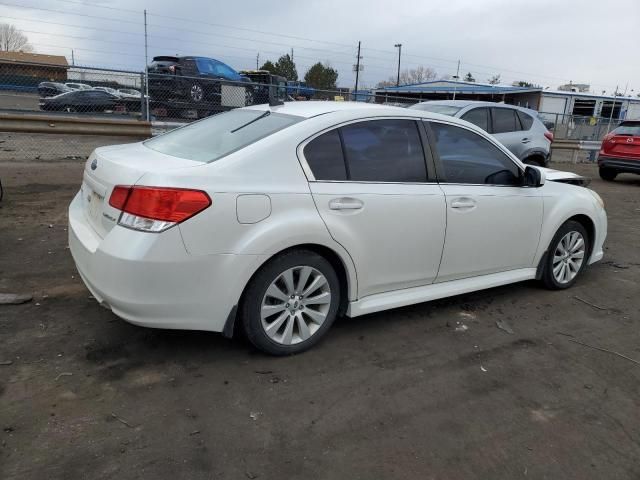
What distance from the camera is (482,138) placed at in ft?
14.1

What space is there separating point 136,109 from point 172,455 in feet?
32.3

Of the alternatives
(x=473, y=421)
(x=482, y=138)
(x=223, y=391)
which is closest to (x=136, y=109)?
(x=482, y=138)

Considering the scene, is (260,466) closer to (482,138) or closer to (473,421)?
(473,421)

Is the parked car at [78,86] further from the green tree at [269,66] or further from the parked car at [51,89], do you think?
the green tree at [269,66]

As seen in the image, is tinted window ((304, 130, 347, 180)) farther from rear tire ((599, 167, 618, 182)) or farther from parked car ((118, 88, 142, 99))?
rear tire ((599, 167, 618, 182))

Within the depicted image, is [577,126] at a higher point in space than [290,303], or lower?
higher

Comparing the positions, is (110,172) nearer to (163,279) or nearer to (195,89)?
(163,279)

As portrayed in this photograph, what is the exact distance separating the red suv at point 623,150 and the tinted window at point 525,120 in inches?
179

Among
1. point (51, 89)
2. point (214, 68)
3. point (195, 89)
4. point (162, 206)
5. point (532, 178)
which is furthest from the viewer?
point (214, 68)

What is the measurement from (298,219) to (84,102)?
9.28 m

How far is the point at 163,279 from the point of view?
113 inches

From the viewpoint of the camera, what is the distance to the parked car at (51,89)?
1060 cm

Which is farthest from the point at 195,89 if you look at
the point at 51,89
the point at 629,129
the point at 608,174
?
the point at 608,174

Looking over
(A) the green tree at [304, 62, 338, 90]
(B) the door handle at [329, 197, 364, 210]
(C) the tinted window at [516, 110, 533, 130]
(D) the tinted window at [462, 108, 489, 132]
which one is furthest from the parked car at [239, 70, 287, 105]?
(A) the green tree at [304, 62, 338, 90]
